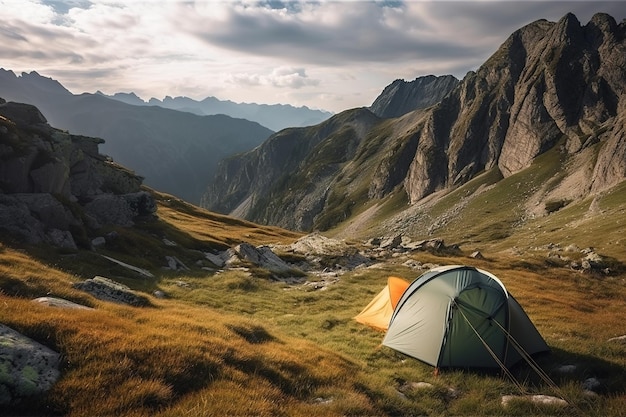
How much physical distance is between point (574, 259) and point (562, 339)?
43.2 m

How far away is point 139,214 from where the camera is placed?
51906mm

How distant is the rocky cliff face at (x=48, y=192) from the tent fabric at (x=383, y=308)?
851 inches

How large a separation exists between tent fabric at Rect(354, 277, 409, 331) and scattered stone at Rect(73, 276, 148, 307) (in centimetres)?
1258

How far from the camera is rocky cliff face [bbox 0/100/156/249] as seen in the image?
2852 centimetres

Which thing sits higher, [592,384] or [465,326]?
[465,326]

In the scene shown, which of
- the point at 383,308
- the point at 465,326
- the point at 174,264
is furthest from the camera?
the point at 174,264

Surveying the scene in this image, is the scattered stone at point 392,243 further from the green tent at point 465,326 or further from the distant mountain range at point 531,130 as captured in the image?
the distant mountain range at point 531,130

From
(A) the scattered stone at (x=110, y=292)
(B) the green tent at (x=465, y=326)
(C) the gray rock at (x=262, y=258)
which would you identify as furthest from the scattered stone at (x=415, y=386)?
(C) the gray rock at (x=262, y=258)

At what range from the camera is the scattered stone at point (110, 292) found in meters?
18.3

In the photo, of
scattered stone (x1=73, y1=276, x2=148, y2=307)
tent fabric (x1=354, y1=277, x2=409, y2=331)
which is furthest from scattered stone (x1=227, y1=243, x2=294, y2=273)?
scattered stone (x1=73, y1=276, x2=148, y2=307)

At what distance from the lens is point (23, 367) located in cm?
887

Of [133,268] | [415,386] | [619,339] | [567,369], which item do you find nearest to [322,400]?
[415,386]

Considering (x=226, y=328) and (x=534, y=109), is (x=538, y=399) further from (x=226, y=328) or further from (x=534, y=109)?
(x=534, y=109)

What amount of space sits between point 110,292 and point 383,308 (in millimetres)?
14903
